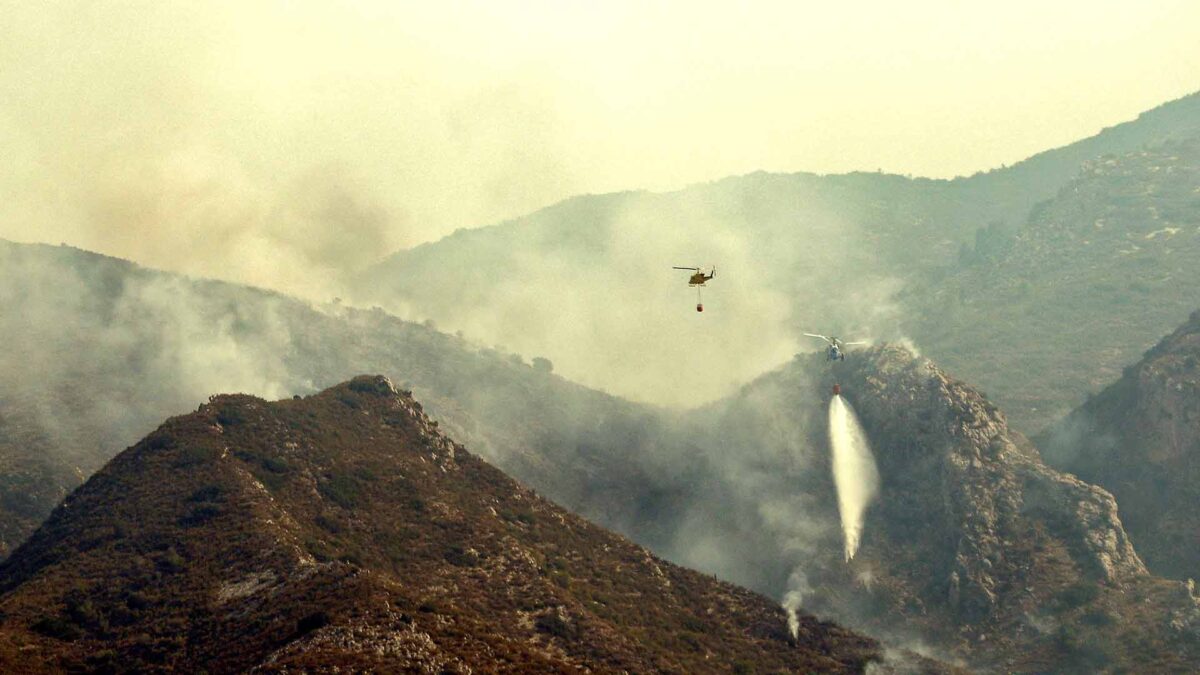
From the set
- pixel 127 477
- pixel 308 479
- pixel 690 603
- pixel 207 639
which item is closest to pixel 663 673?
pixel 690 603

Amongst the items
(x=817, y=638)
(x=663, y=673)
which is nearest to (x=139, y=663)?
(x=663, y=673)

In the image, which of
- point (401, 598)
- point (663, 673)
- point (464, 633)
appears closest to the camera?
point (464, 633)

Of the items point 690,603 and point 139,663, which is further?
point 690,603

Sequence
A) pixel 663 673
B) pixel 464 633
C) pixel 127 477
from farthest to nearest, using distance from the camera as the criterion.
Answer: pixel 127 477 → pixel 663 673 → pixel 464 633

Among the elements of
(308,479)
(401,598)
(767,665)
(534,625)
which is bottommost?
(767,665)

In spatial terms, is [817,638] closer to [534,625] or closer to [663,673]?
[663,673]

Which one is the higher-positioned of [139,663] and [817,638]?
[139,663]
